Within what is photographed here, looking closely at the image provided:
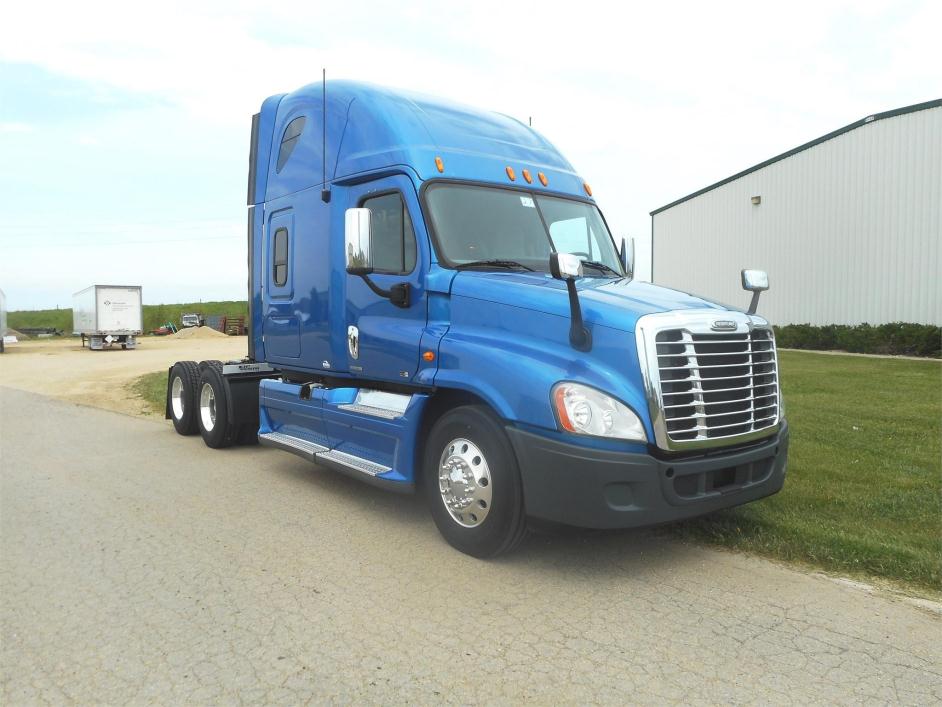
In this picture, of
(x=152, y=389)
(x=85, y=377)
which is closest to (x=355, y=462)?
(x=152, y=389)

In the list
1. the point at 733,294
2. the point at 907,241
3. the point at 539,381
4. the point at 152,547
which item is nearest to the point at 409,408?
the point at 539,381

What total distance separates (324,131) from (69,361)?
2647 centimetres

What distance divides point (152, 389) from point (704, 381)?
14.9m

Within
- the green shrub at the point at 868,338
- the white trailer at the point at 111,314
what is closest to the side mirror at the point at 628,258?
the green shrub at the point at 868,338

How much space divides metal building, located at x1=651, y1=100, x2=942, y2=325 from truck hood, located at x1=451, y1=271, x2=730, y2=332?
1916cm

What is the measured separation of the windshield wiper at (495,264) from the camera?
5441 mm

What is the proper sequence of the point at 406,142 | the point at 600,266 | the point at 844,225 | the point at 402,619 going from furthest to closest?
the point at 844,225 → the point at 600,266 → the point at 406,142 → the point at 402,619

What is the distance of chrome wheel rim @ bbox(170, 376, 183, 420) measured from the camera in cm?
1017

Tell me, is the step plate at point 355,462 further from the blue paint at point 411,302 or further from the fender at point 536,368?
the fender at point 536,368

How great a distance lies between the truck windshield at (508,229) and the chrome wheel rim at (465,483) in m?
1.35

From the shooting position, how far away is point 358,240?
5477 millimetres

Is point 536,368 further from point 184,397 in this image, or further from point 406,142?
point 184,397

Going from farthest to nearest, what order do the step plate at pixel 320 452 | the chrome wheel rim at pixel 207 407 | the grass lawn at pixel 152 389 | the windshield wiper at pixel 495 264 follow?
the grass lawn at pixel 152 389 → the chrome wheel rim at pixel 207 407 → the step plate at pixel 320 452 → the windshield wiper at pixel 495 264

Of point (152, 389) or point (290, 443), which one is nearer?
point (290, 443)
